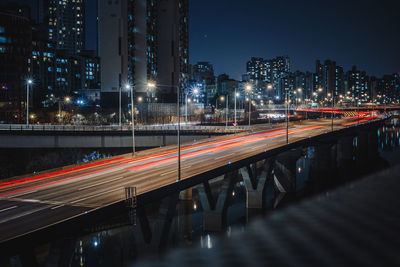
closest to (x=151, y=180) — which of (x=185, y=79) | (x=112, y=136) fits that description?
(x=112, y=136)

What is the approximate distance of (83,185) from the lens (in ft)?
81.9

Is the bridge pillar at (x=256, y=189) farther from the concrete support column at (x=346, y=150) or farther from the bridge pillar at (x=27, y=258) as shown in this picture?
the concrete support column at (x=346, y=150)

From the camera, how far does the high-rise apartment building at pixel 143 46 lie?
112 meters

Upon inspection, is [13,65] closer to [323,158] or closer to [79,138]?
[79,138]

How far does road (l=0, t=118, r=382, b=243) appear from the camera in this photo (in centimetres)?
1802

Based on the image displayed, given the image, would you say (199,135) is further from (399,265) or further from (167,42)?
(167,42)

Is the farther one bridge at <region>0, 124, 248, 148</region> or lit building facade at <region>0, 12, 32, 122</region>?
lit building facade at <region>0, 12, 32, 122</region>

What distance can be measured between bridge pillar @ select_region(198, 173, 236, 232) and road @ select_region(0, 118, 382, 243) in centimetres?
218

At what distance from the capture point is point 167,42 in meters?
145

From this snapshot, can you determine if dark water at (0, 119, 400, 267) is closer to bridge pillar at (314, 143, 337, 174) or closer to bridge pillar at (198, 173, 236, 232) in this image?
bridge pillar at (198, 173, 236, 232)

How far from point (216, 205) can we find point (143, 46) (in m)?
106

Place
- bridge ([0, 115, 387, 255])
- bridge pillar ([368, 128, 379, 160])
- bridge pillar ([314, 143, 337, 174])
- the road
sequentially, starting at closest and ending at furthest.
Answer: bridge ([0, 115, 387, 255]) < the road < bridge pillar ([314, 143, 337, 174]) < bridge pillar ([368, 128, 379, 160])

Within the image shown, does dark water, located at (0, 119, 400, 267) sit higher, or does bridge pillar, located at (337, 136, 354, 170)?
bridge pillar, located at (337, 136, 354, 170)

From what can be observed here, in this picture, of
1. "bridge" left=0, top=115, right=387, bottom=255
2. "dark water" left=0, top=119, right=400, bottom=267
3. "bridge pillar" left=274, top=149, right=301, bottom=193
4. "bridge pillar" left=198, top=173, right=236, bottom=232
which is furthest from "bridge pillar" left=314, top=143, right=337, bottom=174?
"bridge pillar" left=198, top=173, right=236, bottom=232
